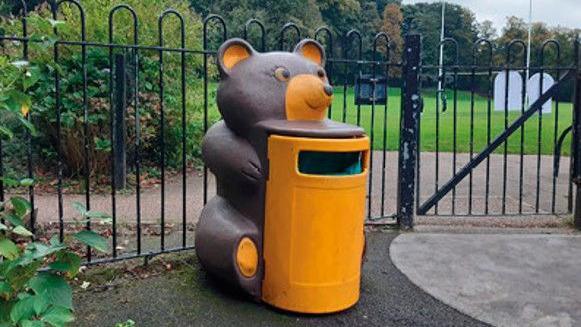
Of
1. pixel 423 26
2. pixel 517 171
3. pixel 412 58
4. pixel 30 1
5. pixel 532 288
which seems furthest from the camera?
pixel 423 26

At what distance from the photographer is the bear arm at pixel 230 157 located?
10.1 feet

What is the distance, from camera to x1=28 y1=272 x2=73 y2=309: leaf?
1646mm

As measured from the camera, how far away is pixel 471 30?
46969 millimetres

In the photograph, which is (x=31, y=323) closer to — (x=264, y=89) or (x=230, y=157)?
(x=230, y=157)

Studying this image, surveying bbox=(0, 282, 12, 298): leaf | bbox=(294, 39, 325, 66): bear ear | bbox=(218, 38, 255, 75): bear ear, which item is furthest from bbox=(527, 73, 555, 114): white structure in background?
bbox=(0, 282, 12, 298): leaf

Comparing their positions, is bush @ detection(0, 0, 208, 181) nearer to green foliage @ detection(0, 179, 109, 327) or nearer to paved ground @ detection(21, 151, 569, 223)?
paved ground @ detection(21, 151, 569, 223)

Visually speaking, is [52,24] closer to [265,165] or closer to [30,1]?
[265,165]

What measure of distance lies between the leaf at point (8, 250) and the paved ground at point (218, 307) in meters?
1.29

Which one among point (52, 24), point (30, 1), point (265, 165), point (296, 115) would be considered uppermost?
point (30, 1)

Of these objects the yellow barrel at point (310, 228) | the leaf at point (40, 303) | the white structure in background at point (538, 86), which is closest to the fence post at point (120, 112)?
the yellow barrel at point (310, 228)

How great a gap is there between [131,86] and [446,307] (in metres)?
5.59

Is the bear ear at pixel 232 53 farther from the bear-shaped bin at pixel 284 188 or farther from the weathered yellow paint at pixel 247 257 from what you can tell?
the weathered yellow paint at pixel 247 257

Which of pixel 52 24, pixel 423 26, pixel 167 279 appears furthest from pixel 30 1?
pixel 423 26

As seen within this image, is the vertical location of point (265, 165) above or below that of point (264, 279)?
above
